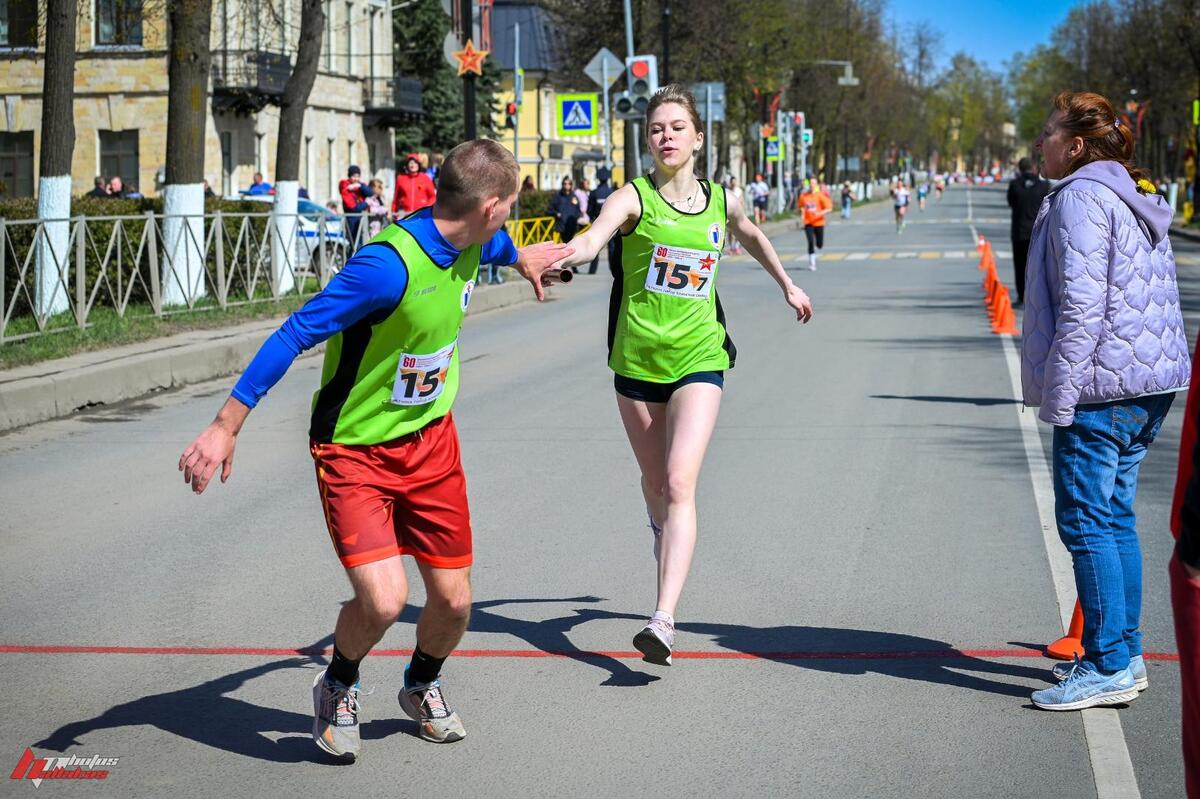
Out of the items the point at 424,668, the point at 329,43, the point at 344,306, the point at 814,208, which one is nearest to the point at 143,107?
the point at 329,43

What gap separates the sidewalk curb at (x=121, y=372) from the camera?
474 inches

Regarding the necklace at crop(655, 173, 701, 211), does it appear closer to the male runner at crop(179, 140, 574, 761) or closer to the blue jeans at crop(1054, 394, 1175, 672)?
the male runner at crop(179, 140, 574, 761)

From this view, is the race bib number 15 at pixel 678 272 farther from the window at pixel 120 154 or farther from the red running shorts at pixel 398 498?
the window at pixel 120 154

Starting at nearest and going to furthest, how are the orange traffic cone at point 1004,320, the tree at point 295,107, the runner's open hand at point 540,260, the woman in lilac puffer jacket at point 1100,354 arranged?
the woman in lilac puffer jacket at point 1100,354 < the runner's open hand at point 540,260 < the orange traffic cone at point 1004,320 < the tree at point 295,107

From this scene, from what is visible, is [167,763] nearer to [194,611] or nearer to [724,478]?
[194,611]

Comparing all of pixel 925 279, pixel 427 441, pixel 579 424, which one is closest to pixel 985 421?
pixel 579 424

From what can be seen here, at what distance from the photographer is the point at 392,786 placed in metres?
4.38

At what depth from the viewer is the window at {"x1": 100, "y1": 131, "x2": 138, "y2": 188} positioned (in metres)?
44.5

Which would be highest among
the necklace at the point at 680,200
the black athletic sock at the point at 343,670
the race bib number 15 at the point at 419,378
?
the necklace at the point at 680,200

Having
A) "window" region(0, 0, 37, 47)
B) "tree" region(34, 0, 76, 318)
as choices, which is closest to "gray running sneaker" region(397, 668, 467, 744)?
"tree" region(34, 0, 76, 318)

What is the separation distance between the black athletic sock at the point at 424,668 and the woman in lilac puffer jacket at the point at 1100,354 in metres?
1.82

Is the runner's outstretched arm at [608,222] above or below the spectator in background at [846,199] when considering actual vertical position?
below

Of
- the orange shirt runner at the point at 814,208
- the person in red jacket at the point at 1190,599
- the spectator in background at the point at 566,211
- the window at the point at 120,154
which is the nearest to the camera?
the person in red jacket at the point at 1190,599

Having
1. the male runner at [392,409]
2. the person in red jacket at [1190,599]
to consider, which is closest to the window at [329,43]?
the male runner at [392,409]
